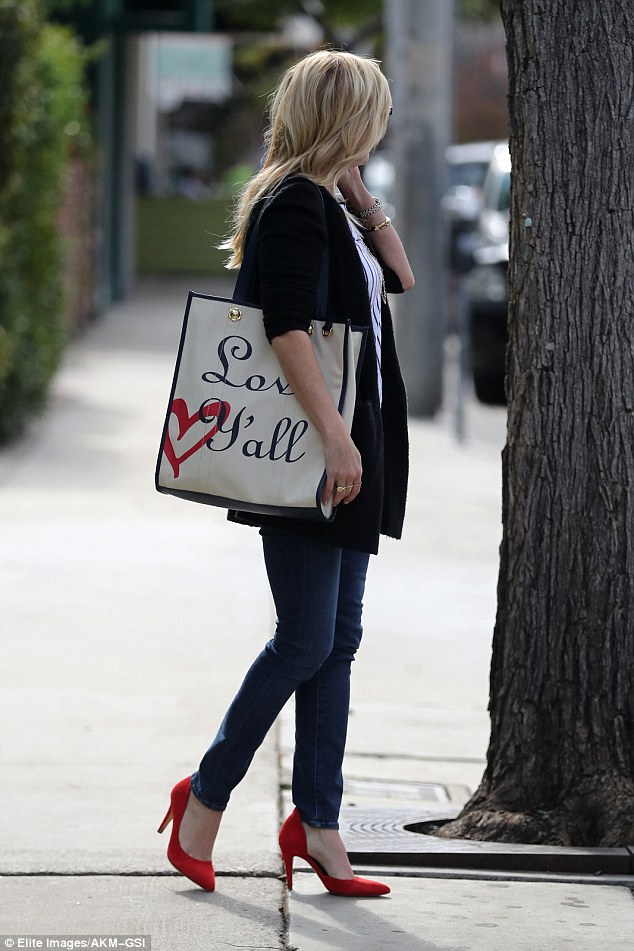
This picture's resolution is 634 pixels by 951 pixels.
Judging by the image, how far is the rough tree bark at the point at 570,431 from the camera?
12.0ft

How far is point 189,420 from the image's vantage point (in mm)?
3234

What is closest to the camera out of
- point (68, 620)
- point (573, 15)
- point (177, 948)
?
point (177, 948)

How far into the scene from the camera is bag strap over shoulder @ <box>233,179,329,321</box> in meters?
3.22

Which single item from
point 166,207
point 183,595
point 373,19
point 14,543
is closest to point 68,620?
point 183,595

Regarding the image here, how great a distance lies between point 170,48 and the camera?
29.8 m

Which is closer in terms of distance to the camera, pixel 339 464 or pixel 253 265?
pixel 339 464

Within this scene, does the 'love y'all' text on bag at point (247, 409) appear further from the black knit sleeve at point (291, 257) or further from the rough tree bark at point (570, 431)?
the rough tree bark at point (570, 431)

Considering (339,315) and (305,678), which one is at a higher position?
(339,315)

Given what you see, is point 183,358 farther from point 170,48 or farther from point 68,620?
point 170,48

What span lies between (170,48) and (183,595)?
980 inches

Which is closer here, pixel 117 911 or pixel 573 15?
pixel 117 911

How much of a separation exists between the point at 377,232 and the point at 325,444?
62 cm

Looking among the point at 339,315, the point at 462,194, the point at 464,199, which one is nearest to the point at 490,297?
the point at 464,199

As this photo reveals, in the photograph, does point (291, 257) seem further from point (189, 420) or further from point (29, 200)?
point (29, 200)
